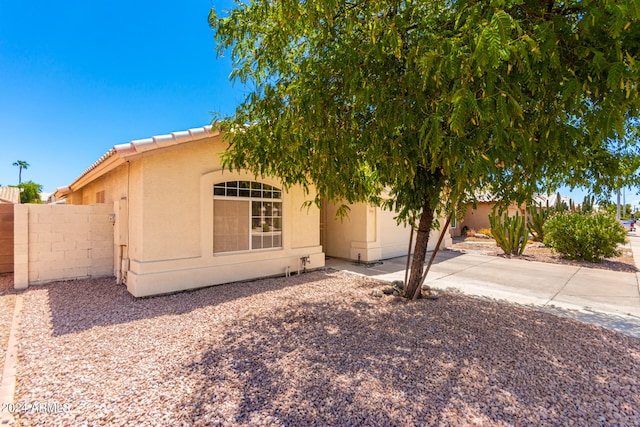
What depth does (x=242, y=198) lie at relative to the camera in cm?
859

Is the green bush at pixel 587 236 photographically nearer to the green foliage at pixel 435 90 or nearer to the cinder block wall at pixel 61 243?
the green foliage at pixel 435 90

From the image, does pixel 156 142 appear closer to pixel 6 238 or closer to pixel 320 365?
pixel 320 365

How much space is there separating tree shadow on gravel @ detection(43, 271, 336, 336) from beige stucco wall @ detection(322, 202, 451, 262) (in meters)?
3.99

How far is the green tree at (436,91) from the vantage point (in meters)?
2.82

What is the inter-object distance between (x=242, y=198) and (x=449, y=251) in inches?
462

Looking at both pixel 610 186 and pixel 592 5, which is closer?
pixel 592 5

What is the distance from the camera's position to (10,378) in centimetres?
374

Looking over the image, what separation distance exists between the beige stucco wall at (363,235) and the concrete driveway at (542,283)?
602 millimetres

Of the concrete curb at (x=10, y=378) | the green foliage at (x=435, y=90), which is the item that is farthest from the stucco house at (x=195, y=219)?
the concrete curb at (x=10, y=378)

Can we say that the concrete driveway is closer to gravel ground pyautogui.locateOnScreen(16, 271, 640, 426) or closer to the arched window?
gravel ground pyautogui.locateOnScreen(16, 271, 640, 426)

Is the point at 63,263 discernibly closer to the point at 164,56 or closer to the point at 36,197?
the point at 164,56

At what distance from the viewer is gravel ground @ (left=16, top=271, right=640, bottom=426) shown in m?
3.10

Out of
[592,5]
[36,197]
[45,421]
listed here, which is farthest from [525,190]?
[36,197]

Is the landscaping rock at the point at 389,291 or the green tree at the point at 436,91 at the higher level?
the green tree at the point at 436,91
